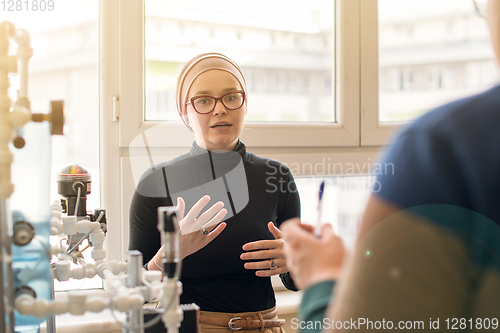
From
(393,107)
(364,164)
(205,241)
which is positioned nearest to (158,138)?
(205,241)

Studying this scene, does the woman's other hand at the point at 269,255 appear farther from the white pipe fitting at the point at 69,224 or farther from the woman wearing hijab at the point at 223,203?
the white pipe fitting at the point at 69,224

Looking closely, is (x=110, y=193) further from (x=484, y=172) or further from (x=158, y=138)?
(x=484, y=172)

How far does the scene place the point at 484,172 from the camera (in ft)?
1.38

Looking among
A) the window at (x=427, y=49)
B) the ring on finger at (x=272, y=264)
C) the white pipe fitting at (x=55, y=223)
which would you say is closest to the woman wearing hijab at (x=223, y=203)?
the ring on finger at (x=272, y=264)

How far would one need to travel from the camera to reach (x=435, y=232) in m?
0.45

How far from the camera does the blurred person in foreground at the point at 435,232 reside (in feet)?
1.40

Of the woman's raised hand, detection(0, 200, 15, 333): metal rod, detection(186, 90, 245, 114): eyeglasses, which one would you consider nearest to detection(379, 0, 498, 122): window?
detection(186, 90, 245, 114): eyeglasses

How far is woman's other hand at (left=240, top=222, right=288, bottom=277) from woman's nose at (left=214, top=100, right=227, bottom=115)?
395 millimetres

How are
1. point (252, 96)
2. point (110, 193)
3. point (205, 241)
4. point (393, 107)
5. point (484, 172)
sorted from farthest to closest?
point (393, 107) → point (252, 96) → point (110, 193) → point (205, 241) → point (484, 172)

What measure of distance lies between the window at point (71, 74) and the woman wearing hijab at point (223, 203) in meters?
0.48

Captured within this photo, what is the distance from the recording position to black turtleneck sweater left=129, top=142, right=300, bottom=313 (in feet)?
4.29

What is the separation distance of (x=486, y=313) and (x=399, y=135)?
0.21 m

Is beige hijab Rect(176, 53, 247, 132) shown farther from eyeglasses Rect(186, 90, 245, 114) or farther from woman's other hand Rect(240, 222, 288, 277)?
woman's other hand Rect(240, 222, 288, 277)

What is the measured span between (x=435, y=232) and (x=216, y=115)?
3.31ft
